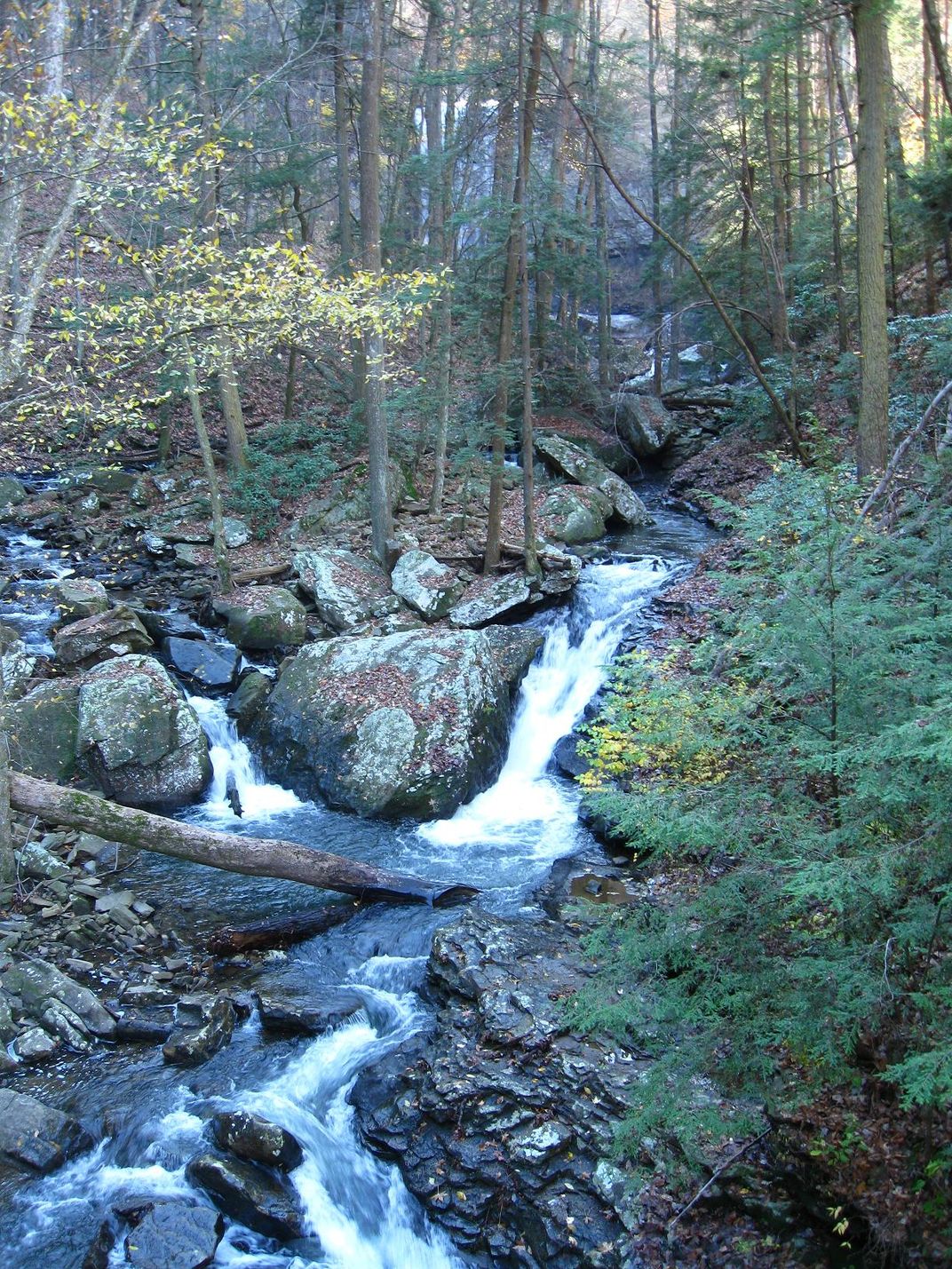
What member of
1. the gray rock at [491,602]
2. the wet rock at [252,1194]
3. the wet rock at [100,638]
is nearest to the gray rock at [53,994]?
the wet rock at [252,1194]

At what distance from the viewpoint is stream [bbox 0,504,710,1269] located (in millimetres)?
5859

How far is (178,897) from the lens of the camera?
927 cm

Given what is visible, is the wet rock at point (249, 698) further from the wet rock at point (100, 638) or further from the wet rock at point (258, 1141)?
the wet rock at point (258, 1141)

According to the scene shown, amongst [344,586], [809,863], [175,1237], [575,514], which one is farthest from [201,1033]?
[575,514]

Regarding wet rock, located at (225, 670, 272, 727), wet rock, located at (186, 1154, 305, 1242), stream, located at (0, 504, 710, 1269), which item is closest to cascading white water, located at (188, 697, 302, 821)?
stream, located at (0, 504, 710, 1269)

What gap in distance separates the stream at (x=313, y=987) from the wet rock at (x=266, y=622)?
1.70 metres

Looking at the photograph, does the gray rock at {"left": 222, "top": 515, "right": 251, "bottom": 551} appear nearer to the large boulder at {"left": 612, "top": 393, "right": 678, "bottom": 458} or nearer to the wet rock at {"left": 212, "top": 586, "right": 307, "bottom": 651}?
the wet rock at {"left": 212, "top": 586, "right": 307, "bottom": 651}

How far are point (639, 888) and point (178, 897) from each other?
4.71 metres

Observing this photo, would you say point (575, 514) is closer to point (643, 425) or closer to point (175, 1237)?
point (643, 425)

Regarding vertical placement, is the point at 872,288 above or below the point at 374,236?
below

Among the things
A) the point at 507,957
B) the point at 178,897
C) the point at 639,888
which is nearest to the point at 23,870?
the point at 178,897

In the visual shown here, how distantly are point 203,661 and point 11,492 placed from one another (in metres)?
8.36

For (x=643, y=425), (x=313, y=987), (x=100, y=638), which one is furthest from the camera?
(x=643, y=425)

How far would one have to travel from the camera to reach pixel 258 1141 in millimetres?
6223
